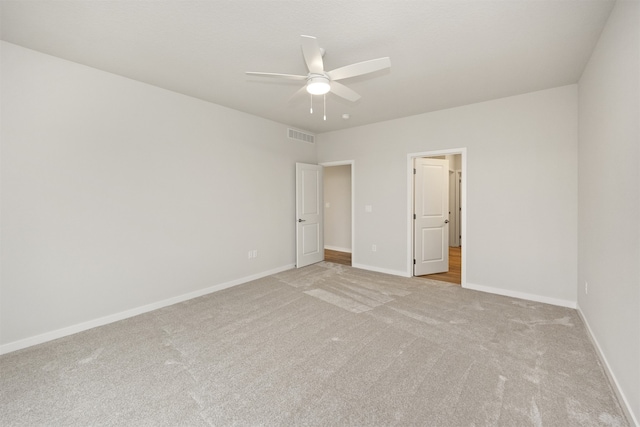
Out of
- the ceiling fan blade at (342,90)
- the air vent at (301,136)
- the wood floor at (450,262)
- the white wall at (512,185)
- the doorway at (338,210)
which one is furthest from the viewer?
the doorway at (338,210)

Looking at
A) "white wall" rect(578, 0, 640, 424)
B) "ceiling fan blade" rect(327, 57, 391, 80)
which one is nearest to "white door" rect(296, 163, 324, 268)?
"ceiling fan blade" rect(327, 57, 391, 80)

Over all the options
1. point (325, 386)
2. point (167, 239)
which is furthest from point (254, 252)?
point (325, 386)

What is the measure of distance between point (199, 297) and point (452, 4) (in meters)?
4.18

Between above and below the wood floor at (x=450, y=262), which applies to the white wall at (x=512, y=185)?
above

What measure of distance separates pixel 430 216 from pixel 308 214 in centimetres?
233

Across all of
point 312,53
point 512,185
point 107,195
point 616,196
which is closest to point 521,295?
point 512,185

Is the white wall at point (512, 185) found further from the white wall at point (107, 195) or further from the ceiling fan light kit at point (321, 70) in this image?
the white wall at point (107, 195)

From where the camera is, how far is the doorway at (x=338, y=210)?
6934 millimetres

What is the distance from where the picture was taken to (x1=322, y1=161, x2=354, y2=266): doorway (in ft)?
22.7

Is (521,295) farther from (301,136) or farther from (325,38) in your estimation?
(301,136)

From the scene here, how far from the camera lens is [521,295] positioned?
366 centimetres

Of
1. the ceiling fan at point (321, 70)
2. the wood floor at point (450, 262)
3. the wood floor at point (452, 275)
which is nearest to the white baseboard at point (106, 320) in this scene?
the wood floor at point (450, 262)

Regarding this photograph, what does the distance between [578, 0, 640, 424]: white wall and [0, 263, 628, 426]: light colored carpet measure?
314 mm

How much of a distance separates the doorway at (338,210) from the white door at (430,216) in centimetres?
228
